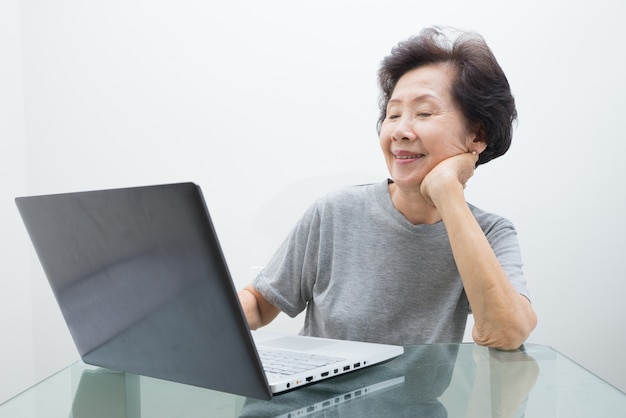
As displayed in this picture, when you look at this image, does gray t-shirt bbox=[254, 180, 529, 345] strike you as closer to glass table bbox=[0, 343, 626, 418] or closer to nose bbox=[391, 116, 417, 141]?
nose bbox=[391, 116, 417, 141]

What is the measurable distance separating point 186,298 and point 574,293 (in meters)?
1.96

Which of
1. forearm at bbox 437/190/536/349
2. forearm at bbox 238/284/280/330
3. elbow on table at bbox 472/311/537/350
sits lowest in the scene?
forearm at bbox 238/284/280/330

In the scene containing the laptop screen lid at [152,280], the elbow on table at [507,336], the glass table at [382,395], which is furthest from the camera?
the elbow on table at [507,336]

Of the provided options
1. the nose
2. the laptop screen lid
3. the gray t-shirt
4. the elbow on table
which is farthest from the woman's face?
the laptop screen lid

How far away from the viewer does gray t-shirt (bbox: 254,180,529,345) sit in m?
1.34

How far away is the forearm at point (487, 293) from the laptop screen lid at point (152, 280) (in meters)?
0.56

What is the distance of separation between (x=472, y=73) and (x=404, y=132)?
0.20 meters

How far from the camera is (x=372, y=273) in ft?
4.52

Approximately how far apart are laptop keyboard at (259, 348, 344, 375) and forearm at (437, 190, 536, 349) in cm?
36

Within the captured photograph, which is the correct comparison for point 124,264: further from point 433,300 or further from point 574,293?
point 574,293

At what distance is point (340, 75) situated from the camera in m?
2.38

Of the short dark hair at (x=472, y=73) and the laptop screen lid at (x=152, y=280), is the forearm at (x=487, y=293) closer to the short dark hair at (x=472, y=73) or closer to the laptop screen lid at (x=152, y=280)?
the short dark hair at (x=472, y=73)

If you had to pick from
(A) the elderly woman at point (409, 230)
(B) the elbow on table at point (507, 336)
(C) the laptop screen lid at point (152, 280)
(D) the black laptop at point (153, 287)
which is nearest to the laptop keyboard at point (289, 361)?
(D) the black laptop at point (153, 287)

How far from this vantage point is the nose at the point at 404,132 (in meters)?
1.32
